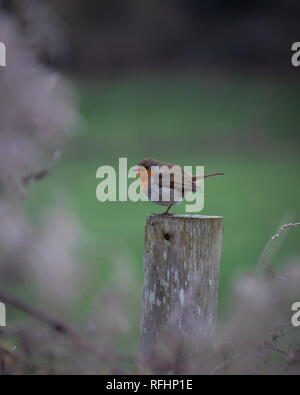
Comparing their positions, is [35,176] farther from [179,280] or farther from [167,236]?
[179,280]

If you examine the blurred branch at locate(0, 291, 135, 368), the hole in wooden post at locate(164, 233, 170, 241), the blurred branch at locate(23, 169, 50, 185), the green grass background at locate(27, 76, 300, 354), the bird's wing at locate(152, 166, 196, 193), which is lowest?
the blurred branch at locate(0, 291, 135, 368)

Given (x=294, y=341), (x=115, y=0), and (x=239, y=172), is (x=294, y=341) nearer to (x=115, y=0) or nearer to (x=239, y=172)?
(x=239, y=172)

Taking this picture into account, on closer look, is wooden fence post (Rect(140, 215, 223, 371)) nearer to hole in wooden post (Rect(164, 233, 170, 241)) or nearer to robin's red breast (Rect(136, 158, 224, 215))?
hole in wooden post (Rect(164, 233, 170, 241))

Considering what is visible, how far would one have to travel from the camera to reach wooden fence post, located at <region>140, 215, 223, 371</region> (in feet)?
9.11

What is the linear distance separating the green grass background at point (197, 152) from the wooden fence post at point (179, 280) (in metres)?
0.15

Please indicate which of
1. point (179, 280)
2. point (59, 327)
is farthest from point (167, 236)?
point (59, 327)

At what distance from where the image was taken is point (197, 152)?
70.7ft

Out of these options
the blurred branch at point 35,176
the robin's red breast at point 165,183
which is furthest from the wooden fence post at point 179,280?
the robin's red breast at point 165,183

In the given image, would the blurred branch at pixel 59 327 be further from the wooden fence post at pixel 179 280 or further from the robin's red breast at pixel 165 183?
the robin's red breast at pixel 165 183

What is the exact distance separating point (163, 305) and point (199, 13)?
27824 mm

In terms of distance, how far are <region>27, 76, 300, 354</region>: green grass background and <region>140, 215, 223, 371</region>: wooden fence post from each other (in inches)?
6.0

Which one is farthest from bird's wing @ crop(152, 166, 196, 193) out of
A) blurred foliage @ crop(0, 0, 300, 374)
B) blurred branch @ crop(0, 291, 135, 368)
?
blurred branch @ crop(0, 291, 135, 368)

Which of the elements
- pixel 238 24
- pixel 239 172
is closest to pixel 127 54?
pixel 238 24

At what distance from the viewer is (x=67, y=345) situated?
179 cm
